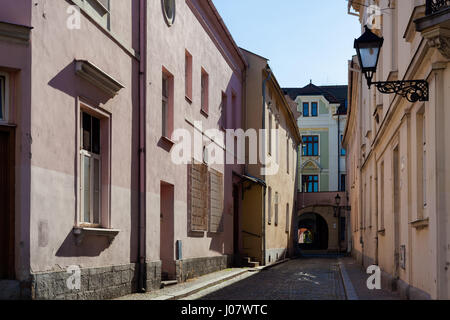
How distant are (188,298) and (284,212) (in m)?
23.2

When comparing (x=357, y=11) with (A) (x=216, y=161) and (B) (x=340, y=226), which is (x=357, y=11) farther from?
(B) (x=340, y=226)

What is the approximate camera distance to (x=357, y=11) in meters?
28.4

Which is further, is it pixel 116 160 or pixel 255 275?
pixel 255 275

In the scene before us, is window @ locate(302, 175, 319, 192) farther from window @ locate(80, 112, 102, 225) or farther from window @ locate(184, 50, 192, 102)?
window @ locate(80, 112, 102, 225)

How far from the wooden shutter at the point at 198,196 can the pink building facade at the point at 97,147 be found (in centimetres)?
5

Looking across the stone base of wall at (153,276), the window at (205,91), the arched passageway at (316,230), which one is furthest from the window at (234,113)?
the arched passageway at (316,230)

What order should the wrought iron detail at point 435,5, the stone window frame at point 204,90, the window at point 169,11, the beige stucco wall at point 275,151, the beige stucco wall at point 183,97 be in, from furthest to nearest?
the beige stucco wall at point 275,151
the stone window frame at point 204,90
the window at point 169,11
the beige stucco wall at point 183,97
the wrought iron detail at point 435,5

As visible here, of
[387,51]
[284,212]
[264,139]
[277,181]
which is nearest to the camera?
[387,51]

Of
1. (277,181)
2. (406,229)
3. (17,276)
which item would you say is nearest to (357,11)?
(277,181)

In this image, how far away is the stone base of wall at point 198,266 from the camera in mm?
16459

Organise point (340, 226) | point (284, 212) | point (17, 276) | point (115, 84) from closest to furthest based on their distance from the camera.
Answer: point (17, 276)
point (115, 84)
point (284, 212)
point (340, 226)

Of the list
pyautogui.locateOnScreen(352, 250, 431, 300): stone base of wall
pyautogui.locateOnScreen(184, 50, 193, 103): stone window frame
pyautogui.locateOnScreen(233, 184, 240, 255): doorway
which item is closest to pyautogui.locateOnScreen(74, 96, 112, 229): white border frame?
pyautogui.locateOnScreen(352, 250, 431, 300): stone base of wall

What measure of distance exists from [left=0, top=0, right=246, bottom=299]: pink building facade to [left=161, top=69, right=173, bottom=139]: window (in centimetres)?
4

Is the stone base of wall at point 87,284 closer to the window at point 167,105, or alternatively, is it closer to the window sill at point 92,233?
the window sill at point 92,233
